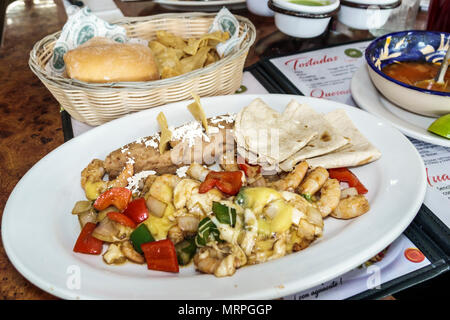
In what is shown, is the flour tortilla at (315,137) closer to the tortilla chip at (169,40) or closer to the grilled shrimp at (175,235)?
the grilled shrimp at (175,235)

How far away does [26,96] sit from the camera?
2697mm

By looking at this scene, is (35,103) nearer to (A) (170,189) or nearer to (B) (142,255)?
(A) (170,189)

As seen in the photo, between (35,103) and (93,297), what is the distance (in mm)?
1846

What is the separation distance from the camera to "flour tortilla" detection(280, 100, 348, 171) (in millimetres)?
1843

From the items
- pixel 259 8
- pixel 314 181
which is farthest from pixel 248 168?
pixel 259 8

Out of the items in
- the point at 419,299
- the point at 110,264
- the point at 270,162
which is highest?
the point at 270,162

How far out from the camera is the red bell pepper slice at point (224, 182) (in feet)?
5.39

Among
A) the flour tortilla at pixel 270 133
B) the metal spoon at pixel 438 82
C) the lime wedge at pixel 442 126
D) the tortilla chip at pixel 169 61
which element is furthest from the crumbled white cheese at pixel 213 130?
the metal spoon at pixel 438 82

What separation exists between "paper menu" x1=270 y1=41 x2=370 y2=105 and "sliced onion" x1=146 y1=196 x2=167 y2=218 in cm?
138

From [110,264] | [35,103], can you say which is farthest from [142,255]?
[35,103]

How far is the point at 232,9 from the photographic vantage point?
397cm

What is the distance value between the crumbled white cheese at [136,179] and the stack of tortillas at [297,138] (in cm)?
48

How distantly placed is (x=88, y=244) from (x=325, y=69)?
2.10m

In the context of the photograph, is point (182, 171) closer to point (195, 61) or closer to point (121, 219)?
point (121, 219)
